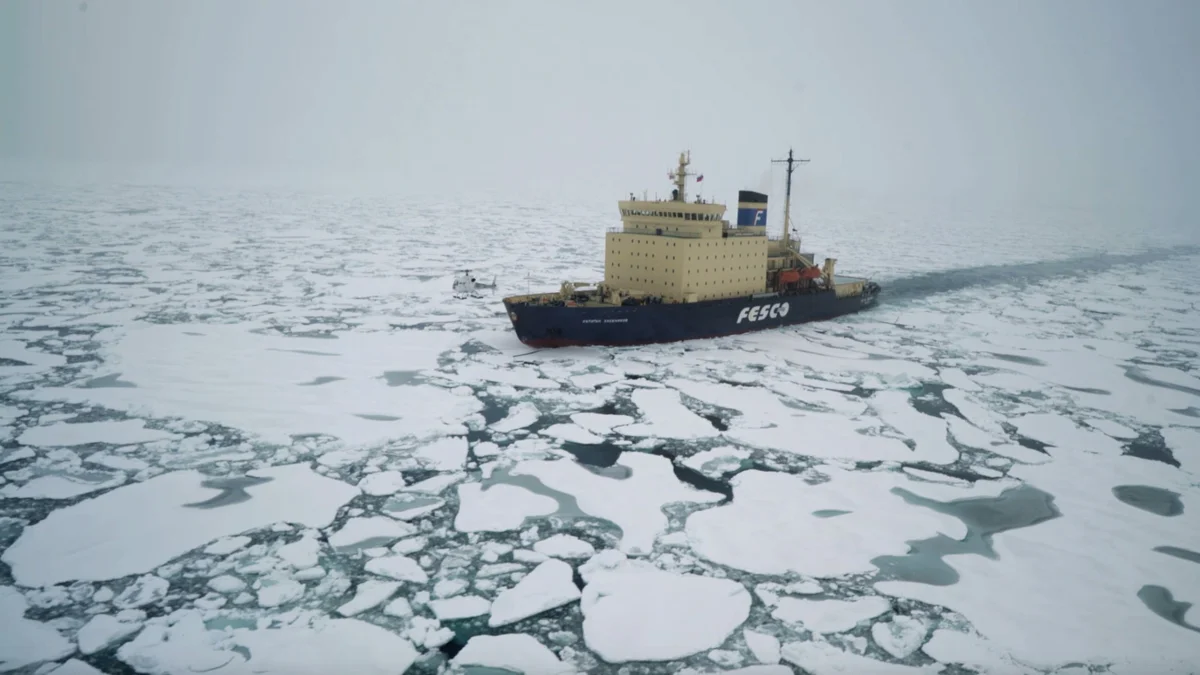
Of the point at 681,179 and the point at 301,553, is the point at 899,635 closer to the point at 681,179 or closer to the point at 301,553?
the point at 301,553

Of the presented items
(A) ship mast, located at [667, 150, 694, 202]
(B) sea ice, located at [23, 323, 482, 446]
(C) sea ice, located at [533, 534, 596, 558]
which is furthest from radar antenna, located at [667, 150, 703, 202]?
(C) sea ice, located at [533, 534, 596, 558]

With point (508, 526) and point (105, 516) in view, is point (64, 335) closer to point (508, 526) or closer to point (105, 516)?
point (105, 516)

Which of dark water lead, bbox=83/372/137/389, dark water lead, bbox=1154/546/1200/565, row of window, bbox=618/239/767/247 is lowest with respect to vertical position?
dark water lead, bbox=1154/546/1200/565

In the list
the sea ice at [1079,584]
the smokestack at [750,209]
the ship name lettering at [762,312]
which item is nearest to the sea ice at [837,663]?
the sea ice at [1079,584]

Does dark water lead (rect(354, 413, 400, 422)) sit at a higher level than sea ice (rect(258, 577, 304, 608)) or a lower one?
higher

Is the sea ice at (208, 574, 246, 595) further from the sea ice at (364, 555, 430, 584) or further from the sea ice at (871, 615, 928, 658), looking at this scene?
the sea ice at (871, 615, 928, 658)

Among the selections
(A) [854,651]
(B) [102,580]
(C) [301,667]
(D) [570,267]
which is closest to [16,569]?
(B) [102,580]

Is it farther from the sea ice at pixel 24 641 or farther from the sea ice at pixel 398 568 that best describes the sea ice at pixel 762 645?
the sea ice at pixel 24 641
